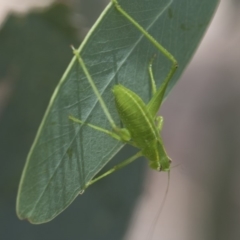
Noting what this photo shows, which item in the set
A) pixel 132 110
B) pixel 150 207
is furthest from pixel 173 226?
pixel 132 110

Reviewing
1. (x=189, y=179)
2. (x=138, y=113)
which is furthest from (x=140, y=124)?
(x=189, y=179)

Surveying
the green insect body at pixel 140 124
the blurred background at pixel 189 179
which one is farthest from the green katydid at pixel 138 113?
the blurred background at pixel 189 179

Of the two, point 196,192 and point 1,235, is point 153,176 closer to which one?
point 196,192

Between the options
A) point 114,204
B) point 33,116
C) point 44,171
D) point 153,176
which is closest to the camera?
point 44,171

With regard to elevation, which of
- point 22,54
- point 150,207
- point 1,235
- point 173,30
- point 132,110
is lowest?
point 1,235

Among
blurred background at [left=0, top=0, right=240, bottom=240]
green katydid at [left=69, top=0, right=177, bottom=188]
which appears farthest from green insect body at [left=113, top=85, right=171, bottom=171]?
blurred background at [left=0, top=0, right=240, bottom=240]

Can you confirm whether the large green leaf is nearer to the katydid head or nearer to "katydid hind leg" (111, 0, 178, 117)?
"katydid hind leg" (111, 0, 178, 117)
